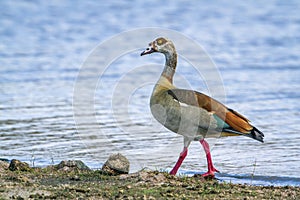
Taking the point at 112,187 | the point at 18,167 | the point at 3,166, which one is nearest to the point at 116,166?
the point at 112,187

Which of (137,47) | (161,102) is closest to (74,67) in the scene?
(137,47)

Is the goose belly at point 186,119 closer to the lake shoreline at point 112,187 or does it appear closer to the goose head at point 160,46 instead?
the lake shoreline at point 112,187

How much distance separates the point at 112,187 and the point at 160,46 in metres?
2.54

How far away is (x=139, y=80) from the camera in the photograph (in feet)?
51.3

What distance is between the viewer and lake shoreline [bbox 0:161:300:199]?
7.67 m

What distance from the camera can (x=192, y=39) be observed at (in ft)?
66.0

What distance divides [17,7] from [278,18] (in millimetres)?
7984

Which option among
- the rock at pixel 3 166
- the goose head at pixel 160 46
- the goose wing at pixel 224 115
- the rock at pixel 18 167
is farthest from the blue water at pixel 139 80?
the goose head at pixel 160 46

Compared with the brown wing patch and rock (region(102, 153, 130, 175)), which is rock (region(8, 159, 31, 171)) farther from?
the brown wing patch

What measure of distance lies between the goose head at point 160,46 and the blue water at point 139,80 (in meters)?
1.54

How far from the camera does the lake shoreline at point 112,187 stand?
25.2 ft

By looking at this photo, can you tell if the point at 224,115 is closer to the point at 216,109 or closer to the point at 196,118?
the point at 216,109

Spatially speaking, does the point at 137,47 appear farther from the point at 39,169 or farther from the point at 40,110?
the point at 39,169

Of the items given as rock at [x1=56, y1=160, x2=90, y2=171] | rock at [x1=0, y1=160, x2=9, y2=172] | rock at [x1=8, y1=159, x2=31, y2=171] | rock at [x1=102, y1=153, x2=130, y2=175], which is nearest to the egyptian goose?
rock at [x1=102, y1=153, x2=130, y2=175]
